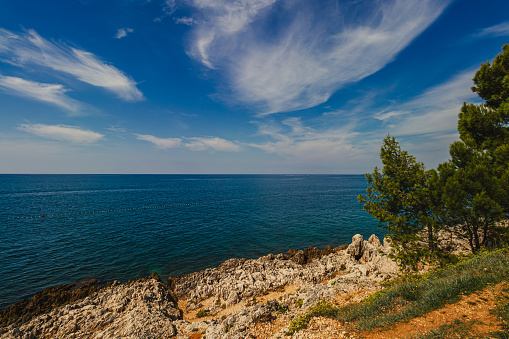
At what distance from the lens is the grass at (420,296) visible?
9305mm

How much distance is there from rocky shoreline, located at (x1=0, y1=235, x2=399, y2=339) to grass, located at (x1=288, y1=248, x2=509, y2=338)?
1435 mm

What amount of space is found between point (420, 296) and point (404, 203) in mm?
6773

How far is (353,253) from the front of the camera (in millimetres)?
27953

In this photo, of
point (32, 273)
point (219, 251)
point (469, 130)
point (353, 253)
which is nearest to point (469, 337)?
point (469, 130)

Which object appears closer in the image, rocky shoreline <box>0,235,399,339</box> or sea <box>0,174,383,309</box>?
rocky shoreline <box>0,235,399,339</box>

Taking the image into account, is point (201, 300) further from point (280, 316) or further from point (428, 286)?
point (428, 286)

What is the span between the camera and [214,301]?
67.6 ft

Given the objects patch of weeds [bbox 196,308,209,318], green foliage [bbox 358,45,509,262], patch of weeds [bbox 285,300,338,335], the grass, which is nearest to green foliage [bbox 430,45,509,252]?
green foliage [bbox 358,45,509,262]

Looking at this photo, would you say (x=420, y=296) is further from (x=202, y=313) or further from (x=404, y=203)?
(x=202, y=313)

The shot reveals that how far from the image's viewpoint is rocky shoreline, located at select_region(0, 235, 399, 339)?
13516 millimetres

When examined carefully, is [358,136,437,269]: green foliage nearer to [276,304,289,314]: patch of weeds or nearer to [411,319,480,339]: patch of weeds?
[411,319,480,339]: patch of weeds

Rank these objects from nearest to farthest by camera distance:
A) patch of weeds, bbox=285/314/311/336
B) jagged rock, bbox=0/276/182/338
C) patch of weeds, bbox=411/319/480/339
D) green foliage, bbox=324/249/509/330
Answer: patch of weeds, bbox=411/319/480/339 < green foliage, bbox=324/249/509/330 < patch of weeds, bbox=285/314/311/336 < jagged rock, bbox=0/276/182/338

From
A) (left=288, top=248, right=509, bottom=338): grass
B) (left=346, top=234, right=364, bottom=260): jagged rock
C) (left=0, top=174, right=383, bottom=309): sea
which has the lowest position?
(left=0, top=174, right=383, bottom=309): sea

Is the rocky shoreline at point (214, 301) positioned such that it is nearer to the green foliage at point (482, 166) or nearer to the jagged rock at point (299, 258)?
the jagged rock at point (299, 258)
